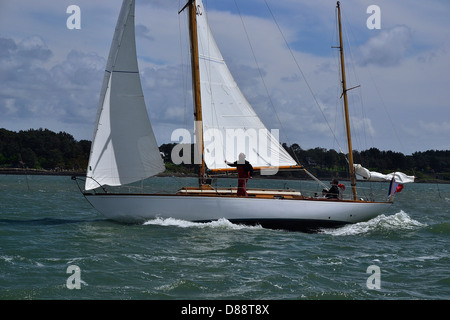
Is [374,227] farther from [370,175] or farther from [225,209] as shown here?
[225,209]

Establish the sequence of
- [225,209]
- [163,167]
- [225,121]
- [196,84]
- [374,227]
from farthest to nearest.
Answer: [374,227]
[225,121]
[196,84]
[163,167]
[225,209]

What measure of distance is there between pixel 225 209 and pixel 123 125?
512 centimetres

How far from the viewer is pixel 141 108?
2053 cm

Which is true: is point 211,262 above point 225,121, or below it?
below

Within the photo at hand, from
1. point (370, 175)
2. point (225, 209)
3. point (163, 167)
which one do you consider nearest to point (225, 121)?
point (163, 167)

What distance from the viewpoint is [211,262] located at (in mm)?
13891

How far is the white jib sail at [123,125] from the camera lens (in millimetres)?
20172

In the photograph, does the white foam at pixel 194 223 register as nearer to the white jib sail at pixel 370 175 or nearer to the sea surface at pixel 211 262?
the sea surface at pixel 211 262

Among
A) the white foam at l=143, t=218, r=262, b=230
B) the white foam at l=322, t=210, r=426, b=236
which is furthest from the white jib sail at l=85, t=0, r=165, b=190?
the white foam at l=322, t=210, r=426, b=236

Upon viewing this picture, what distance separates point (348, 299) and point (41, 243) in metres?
9.51

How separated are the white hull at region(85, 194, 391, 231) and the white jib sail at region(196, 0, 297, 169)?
254 centimetres

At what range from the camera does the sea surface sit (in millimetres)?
11172

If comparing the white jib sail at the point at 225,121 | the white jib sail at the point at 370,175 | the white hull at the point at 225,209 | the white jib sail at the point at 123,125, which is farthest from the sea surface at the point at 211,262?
the white jib sail at the point at 370,175

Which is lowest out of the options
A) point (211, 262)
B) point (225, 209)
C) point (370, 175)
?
point (211, 262)
